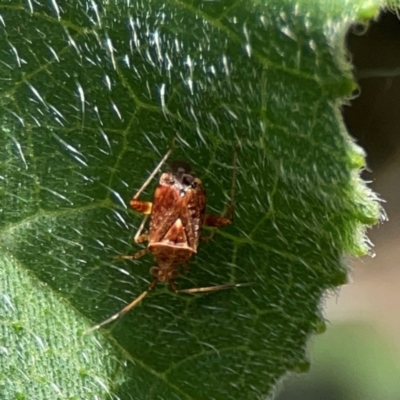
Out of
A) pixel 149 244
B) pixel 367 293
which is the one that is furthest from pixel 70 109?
pixel 367 293

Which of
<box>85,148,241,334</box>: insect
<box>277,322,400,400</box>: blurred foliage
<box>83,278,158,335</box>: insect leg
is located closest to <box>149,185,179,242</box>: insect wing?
<box>85,148,241,334</box>: insect

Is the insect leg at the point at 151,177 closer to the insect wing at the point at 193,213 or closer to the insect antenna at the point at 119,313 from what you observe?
the insect wing at the point at 193,213

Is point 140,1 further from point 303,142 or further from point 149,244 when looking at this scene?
point 149,244

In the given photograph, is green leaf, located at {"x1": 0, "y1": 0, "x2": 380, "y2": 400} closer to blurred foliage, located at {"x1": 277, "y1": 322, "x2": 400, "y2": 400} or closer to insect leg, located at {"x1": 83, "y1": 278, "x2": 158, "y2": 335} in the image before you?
insect leg, located at {"x1": 83, "y1": 278, "x2": 158, "y2": 335}

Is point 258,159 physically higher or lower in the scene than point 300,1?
lower

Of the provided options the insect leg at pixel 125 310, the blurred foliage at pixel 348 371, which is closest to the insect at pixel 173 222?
the insect leg at pixel 125 310

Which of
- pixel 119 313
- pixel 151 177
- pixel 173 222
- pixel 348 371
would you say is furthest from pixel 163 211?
pixel 348 371

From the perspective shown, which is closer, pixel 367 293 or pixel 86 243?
pixel 86 243
